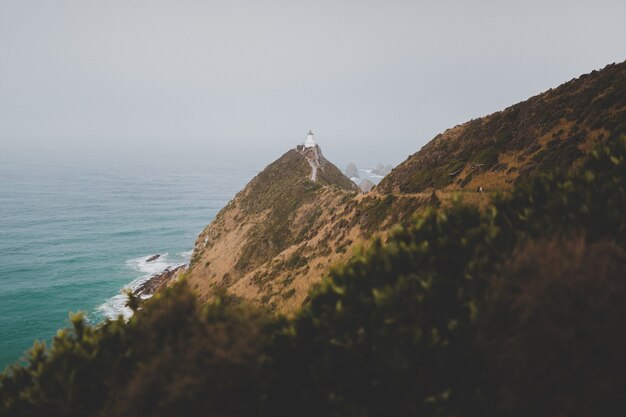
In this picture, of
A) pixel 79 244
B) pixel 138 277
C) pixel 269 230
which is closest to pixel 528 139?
pixel 269 230

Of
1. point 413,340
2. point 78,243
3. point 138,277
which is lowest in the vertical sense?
point 138,277

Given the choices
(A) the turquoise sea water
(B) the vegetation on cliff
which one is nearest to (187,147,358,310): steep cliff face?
(A) the turquoise sea water

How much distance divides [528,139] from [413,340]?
29503mm

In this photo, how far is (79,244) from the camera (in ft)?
267

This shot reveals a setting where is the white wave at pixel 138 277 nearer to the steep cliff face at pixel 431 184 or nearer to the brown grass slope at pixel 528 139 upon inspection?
the steep cliff face at pixel 431 184

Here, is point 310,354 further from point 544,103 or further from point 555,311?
point 544,103

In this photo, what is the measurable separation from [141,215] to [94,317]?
6928 centimetres

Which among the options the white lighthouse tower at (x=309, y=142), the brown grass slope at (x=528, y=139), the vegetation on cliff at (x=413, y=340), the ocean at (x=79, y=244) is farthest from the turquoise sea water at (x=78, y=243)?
the brown grass slope at (x=528, y=139)

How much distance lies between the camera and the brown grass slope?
24938mm

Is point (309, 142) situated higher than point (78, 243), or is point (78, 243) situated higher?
point (309, 142)

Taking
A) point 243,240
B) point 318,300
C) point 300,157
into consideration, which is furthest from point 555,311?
point 300,157

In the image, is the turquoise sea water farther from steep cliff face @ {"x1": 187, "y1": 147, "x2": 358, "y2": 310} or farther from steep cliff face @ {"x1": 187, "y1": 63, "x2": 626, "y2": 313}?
steep cliff face @ {"x1": 187, "y1": 63, "x2": 626, "y2": 313}

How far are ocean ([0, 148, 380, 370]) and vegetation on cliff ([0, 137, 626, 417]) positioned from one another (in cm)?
924

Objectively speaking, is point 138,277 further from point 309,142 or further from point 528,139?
point 528,139
